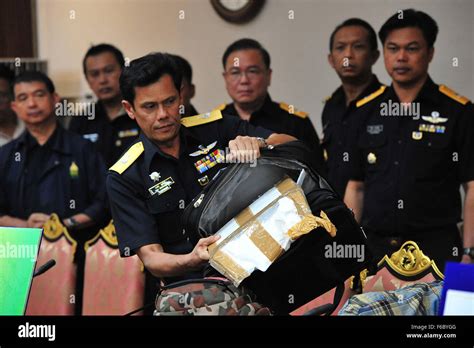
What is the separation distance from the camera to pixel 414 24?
3482 millimetres

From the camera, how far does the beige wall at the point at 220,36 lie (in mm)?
4094

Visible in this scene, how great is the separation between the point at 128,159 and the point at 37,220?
3.59 feet

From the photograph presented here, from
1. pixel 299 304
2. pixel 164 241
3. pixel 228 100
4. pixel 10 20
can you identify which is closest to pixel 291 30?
pixel 228 100

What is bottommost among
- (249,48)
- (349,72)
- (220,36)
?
(349,72)

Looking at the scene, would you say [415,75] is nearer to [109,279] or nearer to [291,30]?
[291,30]

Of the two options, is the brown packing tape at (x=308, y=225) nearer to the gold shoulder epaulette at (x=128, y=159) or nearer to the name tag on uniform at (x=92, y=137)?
the gold shoulder epaulette at (x=128, y=159)

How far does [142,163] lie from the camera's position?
2.92m

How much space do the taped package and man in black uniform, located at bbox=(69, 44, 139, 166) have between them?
64.1 inches

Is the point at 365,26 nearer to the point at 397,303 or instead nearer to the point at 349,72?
the point at 349,72

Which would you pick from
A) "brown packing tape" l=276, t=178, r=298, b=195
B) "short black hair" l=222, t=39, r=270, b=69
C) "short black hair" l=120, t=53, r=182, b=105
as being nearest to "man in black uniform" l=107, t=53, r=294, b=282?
"short black hair" l=120, t=53, r=182, b=105

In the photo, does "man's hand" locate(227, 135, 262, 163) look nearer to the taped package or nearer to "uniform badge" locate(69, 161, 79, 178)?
the taped package

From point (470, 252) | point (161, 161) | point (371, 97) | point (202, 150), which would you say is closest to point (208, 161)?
point (202, 150)

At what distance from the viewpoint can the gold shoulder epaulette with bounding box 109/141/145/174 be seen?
2881 millimetres

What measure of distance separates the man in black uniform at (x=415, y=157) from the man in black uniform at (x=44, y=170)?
3.87 feet
